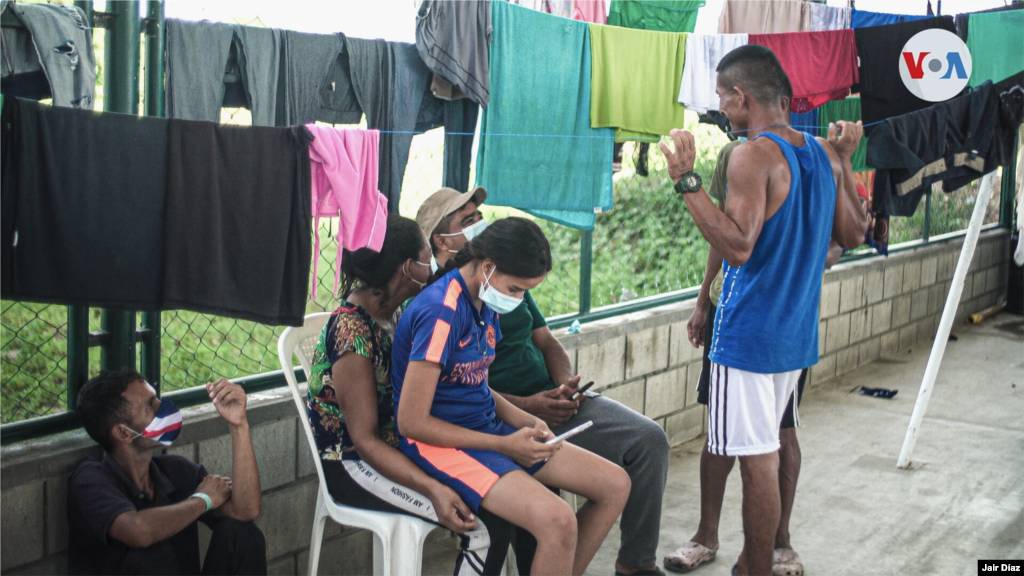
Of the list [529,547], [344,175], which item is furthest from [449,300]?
[529,547]

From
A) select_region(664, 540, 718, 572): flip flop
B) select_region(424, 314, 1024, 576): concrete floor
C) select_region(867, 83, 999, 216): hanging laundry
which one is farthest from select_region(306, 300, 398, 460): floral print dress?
select_region(867, 83, 999, 216): hanging laundry

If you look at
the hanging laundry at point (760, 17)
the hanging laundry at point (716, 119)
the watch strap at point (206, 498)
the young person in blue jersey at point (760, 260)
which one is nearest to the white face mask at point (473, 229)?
the young person in blue jersey at point (760, 260)

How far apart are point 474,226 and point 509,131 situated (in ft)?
2.19

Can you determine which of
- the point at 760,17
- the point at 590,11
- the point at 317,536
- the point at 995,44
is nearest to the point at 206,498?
the point at 317,536

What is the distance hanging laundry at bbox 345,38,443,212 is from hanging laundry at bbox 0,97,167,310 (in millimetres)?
945

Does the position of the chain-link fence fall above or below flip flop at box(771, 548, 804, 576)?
above

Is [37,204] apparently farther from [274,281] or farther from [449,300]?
[449,300]

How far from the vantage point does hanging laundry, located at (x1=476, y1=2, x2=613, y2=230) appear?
354 cm

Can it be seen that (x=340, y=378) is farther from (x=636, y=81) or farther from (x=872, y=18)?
(x=872, y=18)

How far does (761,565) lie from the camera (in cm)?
298

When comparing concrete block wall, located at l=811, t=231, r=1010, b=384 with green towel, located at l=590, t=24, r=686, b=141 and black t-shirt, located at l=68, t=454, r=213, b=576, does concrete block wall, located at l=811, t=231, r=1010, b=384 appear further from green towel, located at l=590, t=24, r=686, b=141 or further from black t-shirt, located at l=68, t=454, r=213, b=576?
black t-shirt, located at l=68, t=454, r=213, b=576

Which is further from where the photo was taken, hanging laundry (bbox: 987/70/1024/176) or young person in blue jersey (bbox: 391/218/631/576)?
hanging laundry (bbox: 987/70/1024/176)

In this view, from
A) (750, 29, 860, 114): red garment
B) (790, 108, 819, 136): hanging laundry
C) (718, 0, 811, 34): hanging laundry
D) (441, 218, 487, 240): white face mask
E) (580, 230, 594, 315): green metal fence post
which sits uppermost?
(718, 0, 811, 34): hanging laundry

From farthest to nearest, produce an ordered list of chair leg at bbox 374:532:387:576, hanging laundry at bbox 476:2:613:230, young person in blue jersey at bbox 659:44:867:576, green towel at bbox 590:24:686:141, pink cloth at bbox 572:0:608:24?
pink cloth at bbox 572:0:608:24, green towel at bbox 590:24:686:141, hanging laundry at bbox 476:2:613:230, young person in blue jersey at bbox 659:44:867:576, chair leg at bbox 374:532:387:576
